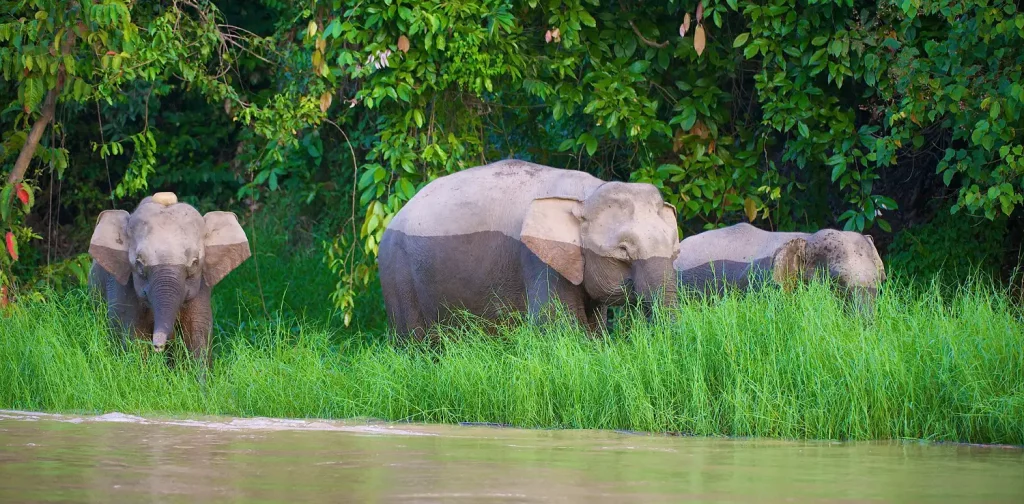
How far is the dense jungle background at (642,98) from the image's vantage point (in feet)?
31.8

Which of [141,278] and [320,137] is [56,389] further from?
[320,137]

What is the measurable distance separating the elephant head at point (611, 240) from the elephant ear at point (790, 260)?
77 cm

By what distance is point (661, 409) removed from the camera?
6.98m

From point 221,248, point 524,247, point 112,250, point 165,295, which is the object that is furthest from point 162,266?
point 524,247

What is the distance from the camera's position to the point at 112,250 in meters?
9.77

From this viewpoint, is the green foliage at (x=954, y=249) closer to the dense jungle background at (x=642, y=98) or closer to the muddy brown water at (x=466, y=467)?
the dense jungle background at (x=642, y=98)

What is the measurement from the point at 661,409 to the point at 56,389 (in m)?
3.53

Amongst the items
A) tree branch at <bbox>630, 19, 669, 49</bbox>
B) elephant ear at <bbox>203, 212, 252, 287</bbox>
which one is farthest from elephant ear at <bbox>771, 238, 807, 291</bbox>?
elephant ear at <bbox>203, 212, 252, 287</bbox>

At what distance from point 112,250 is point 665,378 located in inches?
170

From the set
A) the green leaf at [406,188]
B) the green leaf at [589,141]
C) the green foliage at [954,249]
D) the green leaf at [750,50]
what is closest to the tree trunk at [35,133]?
the green leaf at [406,188]

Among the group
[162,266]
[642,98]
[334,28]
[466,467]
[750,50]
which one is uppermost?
[334,28]

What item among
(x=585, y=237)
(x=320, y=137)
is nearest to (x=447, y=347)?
(x=585, y=237)

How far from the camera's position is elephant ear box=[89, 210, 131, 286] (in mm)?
9719

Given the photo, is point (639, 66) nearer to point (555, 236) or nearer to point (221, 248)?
point (555, 236)
